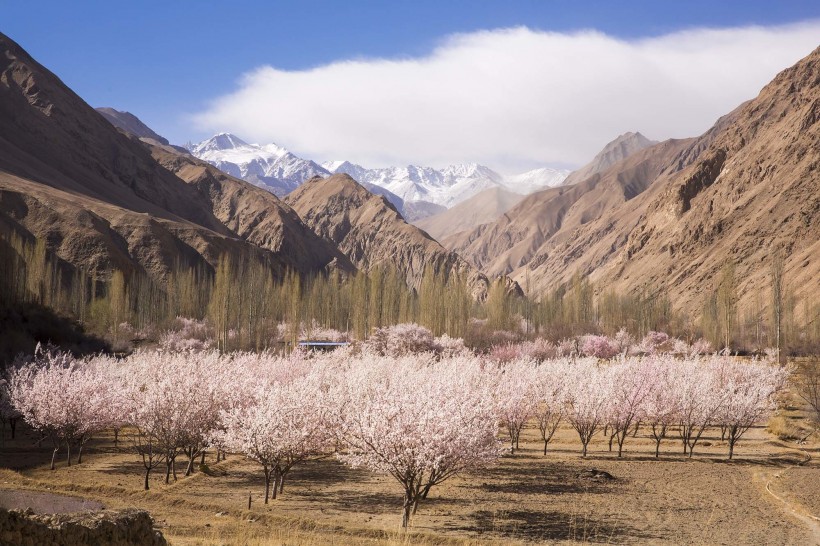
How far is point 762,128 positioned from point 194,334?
107973mm

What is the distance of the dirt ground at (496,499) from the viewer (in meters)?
15.7

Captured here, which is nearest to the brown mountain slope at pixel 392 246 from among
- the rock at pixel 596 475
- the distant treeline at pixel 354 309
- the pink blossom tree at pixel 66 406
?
the distant treeline at pixel 354 309

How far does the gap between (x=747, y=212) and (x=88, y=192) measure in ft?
329

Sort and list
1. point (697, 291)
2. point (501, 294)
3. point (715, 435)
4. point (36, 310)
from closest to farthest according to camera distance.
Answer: point (715, 435) < point (36, 310) < point (501, 294) < point (697, 291)

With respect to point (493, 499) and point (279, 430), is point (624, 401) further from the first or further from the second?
point (279, 430)

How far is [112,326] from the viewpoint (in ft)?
227

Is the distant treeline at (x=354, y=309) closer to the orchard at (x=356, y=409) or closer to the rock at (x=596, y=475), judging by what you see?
the orchard at (x=356, y=409)

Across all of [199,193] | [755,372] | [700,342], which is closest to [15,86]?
[199,193]

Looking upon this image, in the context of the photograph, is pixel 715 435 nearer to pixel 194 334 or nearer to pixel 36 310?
pixel 36 310

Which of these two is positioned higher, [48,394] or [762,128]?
[762,128]

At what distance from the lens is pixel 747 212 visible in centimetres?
11356

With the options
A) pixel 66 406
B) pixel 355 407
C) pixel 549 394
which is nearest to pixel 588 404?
pixel 549 394

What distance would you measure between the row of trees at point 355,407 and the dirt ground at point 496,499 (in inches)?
32.0

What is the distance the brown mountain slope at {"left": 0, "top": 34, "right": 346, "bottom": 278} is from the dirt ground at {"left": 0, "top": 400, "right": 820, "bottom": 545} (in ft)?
214
